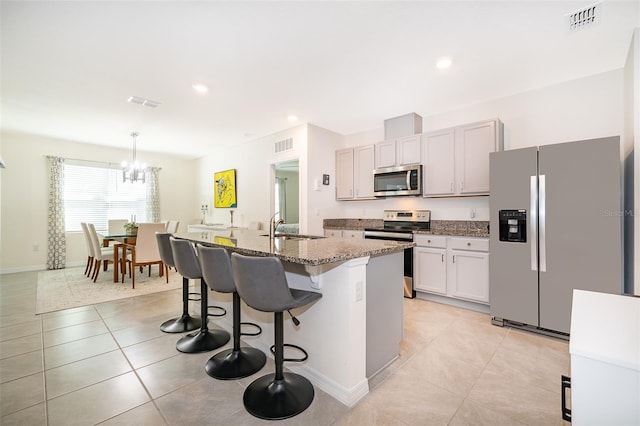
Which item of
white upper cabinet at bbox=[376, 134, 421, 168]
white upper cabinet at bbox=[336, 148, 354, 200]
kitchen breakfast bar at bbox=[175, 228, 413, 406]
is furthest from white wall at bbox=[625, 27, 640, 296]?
white upper cabinet at bbox=[336, 148, 354, 200]

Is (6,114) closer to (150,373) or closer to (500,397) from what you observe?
(150,373)

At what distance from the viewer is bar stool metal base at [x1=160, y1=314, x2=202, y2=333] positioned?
273cm

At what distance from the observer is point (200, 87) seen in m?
3.29

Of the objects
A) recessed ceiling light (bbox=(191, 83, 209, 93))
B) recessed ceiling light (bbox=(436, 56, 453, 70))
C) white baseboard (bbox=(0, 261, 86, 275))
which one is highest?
recessed ceiling light (bbox=(191, 83, 209, 93))

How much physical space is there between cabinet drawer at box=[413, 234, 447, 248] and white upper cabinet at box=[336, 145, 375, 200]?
1.13 m

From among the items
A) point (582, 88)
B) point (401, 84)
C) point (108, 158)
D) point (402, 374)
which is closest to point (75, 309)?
point (402, 374)

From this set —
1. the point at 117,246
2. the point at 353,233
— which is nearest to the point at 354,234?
the point at 353,233

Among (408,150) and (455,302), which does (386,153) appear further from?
(455,302)

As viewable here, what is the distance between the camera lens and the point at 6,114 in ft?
13.8

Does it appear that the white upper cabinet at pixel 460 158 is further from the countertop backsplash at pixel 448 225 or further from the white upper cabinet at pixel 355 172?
the white upper cabinet at pixel 355 172

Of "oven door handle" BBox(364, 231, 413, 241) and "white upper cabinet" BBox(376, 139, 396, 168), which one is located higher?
"white upper cabinet" BBox(376, 139, 396, 168)

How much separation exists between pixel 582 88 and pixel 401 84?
1.97 metres

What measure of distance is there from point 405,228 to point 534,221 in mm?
1732

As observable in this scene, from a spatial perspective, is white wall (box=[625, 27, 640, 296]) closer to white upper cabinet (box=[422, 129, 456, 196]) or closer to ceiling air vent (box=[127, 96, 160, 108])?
white upper cabinet (box=[422, 129, 456, 196])
